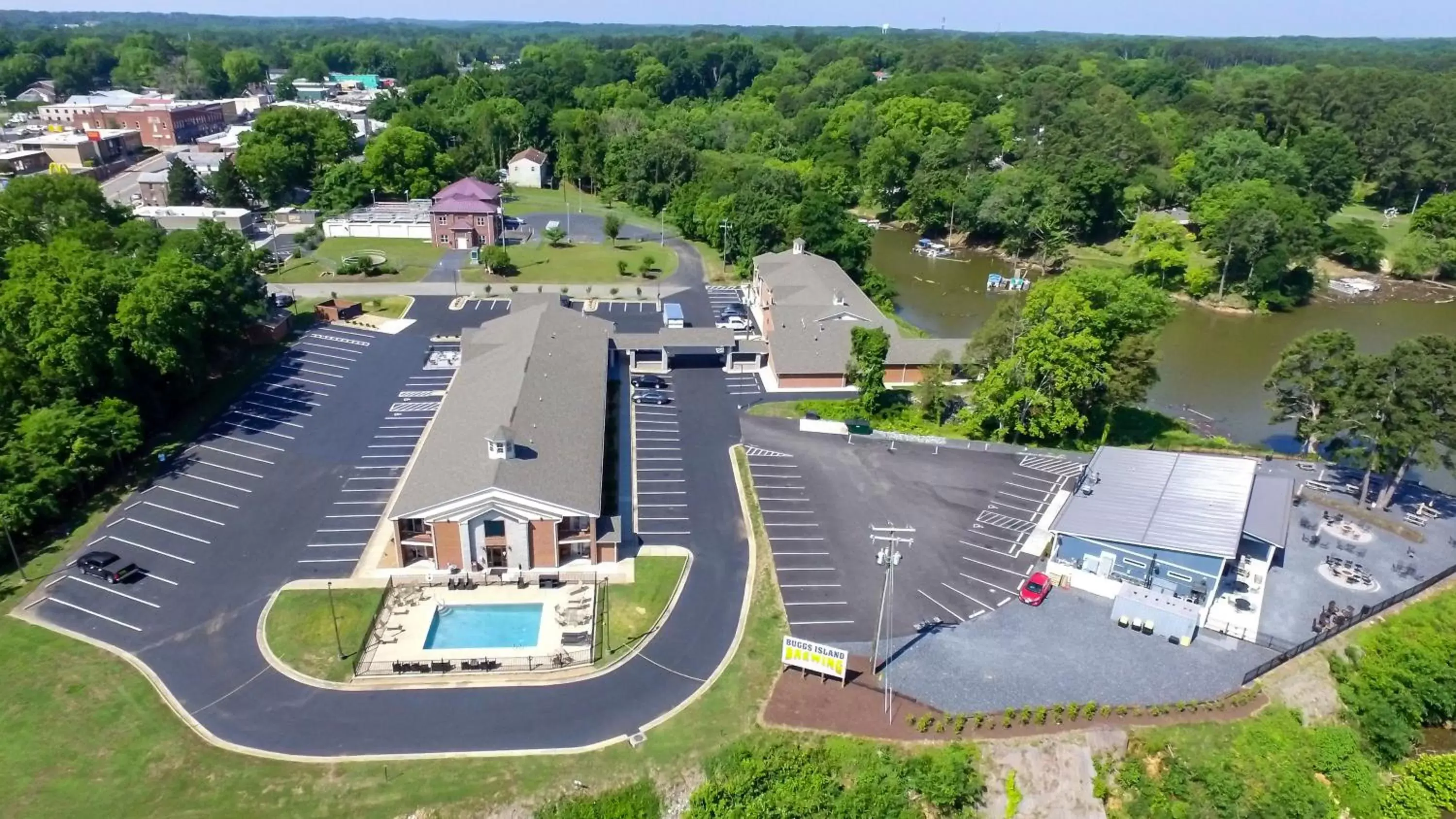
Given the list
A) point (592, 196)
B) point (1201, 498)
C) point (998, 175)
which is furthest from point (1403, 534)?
point (592, 196)

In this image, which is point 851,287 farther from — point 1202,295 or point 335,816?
point 335,816

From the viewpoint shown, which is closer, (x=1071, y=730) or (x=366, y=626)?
(x=1071, y=730)

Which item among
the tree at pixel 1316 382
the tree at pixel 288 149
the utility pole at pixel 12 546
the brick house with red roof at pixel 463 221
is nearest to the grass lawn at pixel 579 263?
the brick house with red roof at pixel 463 221

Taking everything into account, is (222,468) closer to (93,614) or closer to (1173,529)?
(93,614)

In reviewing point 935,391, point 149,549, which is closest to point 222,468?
point 149,549

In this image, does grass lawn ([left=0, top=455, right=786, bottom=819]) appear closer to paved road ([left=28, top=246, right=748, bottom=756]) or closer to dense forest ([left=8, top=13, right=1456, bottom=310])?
paved road ([left=28, top=246, right=748, bottom=756])

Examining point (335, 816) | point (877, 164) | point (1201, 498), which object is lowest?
point (335, 816)
